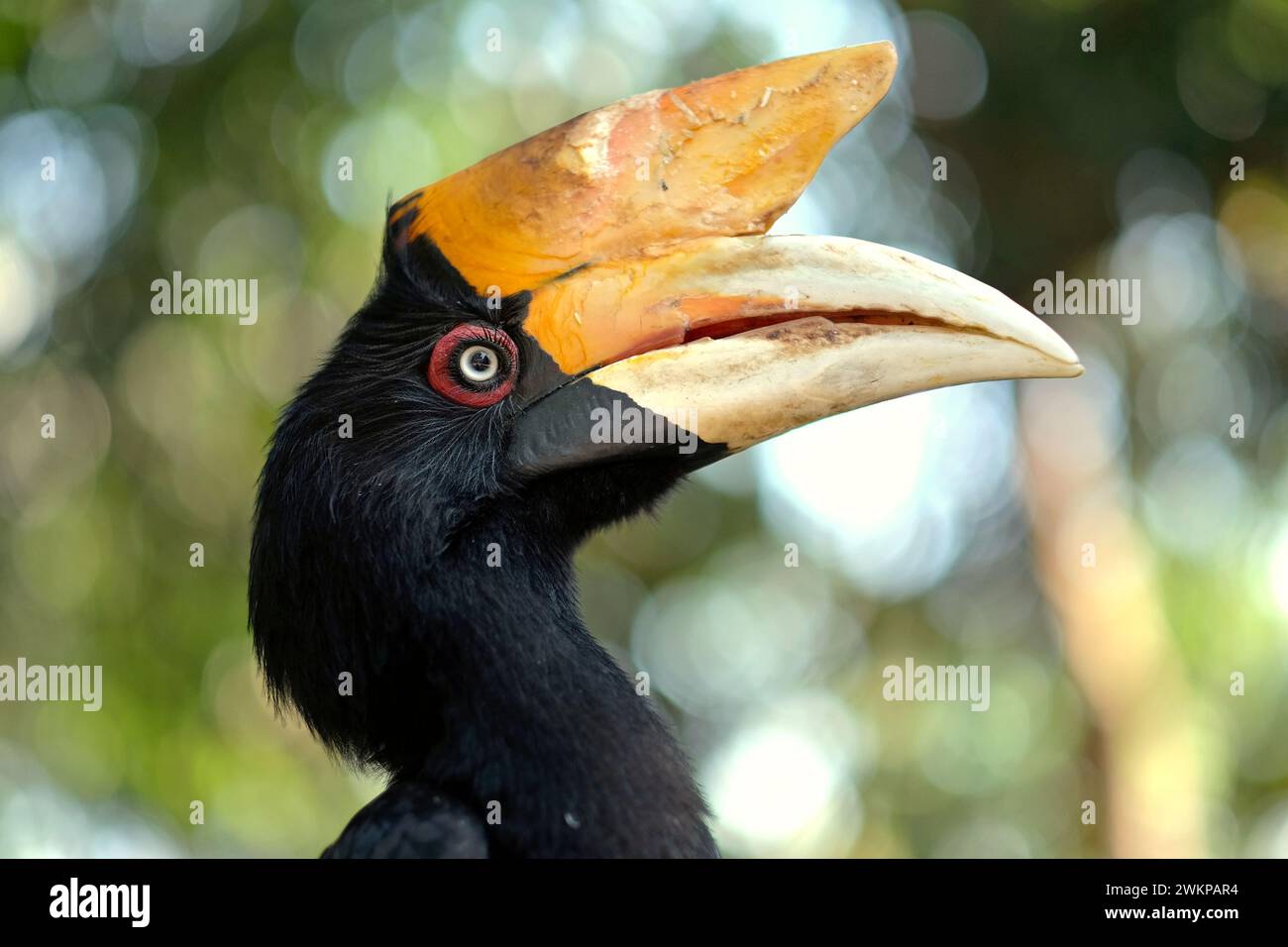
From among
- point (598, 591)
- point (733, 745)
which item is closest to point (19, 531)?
point (598, 591)

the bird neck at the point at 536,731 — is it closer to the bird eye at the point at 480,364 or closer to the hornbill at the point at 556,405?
the hornbill at the point at 556,405

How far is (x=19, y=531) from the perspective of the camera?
754 cm

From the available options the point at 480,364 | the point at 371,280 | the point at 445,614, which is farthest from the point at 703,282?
the point at 371,280

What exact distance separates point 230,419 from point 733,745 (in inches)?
202

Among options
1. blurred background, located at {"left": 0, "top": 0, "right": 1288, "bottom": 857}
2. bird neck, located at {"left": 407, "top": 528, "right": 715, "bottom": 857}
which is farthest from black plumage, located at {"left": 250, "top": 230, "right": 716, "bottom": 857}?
blurred background, located at {"left": 0, "top": 0, "right": 1288, "bottom": 857}

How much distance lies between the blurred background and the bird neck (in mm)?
5555

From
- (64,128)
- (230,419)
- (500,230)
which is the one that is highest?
(64,128)

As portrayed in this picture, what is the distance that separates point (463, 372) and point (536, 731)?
750 mm

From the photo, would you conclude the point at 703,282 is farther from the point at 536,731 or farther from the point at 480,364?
the point at 536,731

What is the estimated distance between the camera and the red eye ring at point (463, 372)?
2525 millimetres

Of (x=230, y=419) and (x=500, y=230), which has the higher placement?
(x=230, y=419)

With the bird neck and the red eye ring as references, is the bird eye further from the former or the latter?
the bird neck

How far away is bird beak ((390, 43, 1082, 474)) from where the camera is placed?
2328 millimetres
